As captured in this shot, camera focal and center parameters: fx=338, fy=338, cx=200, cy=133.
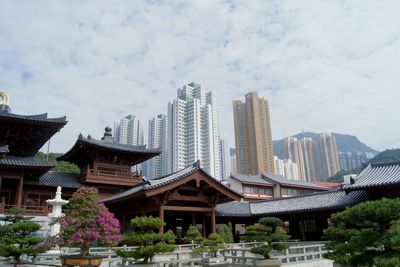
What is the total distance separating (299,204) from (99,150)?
60.3ft

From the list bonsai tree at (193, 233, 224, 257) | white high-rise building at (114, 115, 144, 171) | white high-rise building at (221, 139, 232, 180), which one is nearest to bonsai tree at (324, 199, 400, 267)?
bonsai tree at (193, 233, 224, 257)

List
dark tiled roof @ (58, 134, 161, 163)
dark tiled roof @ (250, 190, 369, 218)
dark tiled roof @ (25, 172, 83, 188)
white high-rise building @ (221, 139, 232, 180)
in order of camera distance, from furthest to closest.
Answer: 1. white high-rise building @ (221, 139, 232, 180)
2. dark tiled roof @ (58, 134, 161, 163)
3. dark tiled roof @ (25, 172, 83, 188)
4. dark tiled roof @ (250, 190, 369, 218)

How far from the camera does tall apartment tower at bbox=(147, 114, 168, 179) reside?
309 ft

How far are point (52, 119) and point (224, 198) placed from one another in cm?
1447

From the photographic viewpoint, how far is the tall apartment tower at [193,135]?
289ft

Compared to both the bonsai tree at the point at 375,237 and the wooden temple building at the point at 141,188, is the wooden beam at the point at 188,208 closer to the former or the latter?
the wooden temple building at the point at 141,188

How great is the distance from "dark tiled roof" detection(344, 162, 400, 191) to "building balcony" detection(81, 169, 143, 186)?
18831 mm

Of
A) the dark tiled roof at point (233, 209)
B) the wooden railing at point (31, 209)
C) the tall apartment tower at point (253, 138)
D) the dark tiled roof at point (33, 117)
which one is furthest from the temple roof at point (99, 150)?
the tall apartment tower at point (253, 138)

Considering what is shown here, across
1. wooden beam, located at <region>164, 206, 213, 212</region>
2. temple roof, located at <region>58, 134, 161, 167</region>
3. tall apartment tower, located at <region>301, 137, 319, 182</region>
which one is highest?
tall apartment tower, located at <region>301, 137, 319, 182</region>

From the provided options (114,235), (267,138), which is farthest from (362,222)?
(267,138)

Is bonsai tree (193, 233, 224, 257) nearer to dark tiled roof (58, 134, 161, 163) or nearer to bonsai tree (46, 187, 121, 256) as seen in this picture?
bonsai tree (46, 187, 121, 256)

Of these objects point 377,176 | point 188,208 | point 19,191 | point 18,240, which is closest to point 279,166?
point 377,176

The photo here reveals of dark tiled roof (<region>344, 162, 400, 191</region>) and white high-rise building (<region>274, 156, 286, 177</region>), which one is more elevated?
white high-rise building (<region>274, 156, 286, 177</region>)

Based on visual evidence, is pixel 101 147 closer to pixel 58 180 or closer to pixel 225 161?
pixel 58 180
